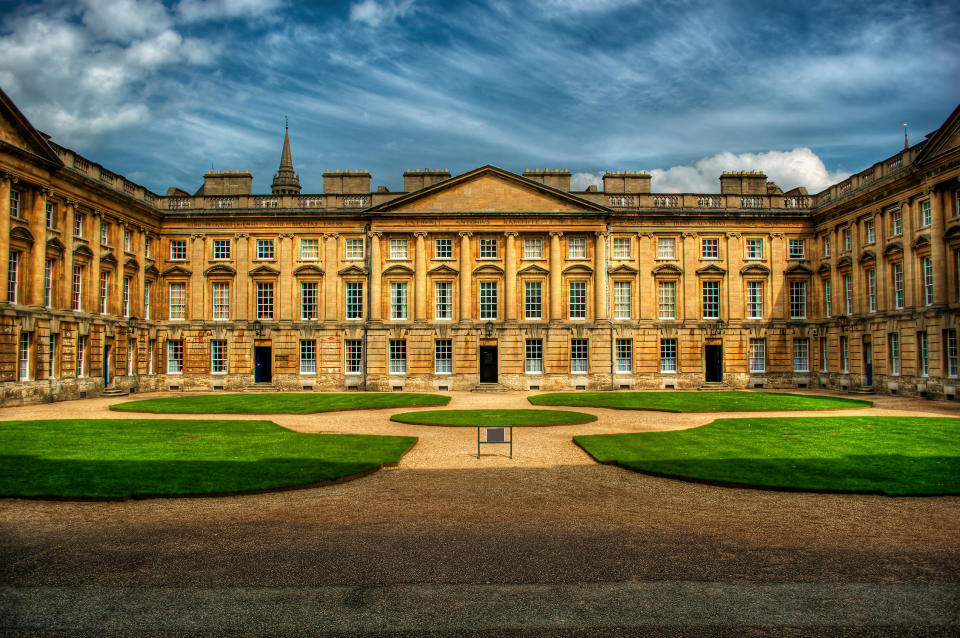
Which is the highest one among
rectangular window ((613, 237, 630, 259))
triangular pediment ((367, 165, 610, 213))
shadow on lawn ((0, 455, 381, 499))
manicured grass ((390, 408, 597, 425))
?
triangular pediment ((367, 165, 610, 213))

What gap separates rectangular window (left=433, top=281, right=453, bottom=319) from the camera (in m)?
42.2

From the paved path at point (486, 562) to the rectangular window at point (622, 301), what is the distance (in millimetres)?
30617

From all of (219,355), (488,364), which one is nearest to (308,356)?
(219,355)

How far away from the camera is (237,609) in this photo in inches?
253

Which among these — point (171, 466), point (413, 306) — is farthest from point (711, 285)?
point (171, 466)

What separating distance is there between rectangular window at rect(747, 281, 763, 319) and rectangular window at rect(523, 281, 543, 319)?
13734mm

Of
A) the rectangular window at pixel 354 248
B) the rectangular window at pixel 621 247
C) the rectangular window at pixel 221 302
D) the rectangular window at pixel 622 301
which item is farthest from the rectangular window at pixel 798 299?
the rectangular window at pixel 221 302

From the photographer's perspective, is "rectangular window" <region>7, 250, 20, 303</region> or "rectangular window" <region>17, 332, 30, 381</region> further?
"rectangular window" <region>17, 332, 30, 381</region>

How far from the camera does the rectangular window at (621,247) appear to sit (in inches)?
1665

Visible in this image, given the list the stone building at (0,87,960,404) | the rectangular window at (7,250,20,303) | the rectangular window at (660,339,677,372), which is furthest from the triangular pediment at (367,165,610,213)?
the rectangular window at (7,250,20,303)

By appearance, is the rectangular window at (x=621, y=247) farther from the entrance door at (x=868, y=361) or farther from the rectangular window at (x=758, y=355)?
the entrance door at (x=868, y=361)

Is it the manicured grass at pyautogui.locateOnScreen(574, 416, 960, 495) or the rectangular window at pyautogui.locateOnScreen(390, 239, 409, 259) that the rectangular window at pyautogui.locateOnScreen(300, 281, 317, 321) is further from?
the manicured grass at pyautogui.locateOnScreen(574, 416, 960, 495)

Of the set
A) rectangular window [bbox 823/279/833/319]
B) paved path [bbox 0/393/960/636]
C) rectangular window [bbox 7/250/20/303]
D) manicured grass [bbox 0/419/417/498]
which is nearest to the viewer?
paved path [bbox 0/393/960/636]

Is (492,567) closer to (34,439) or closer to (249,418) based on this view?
(34,439)
